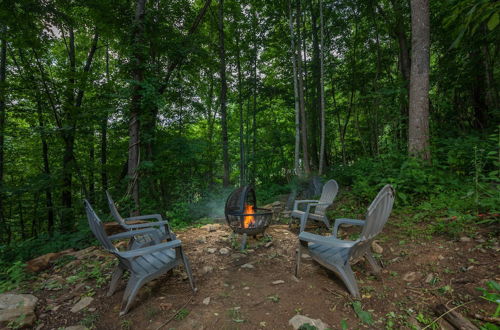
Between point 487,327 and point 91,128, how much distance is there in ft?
26.0

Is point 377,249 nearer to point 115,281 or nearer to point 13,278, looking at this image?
point 115,281

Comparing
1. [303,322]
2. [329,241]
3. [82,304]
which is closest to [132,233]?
[82,304]

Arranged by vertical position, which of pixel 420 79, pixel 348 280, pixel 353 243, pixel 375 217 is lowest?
pixel 348 280

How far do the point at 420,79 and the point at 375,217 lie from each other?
3.89 m

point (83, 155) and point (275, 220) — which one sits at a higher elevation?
point (83, 155)

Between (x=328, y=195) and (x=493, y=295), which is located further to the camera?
(x=328, y=195)

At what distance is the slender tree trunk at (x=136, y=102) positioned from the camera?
4668 mm

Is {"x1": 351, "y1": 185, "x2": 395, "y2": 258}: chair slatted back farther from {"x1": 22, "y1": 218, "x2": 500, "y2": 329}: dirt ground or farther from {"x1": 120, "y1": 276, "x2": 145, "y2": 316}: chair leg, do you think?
{"x1": 120, "y1": 276, "x2": 145, "y2": 316}: chair leg

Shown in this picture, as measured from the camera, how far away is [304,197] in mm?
5902

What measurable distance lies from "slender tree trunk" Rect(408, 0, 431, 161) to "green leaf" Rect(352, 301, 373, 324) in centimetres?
358

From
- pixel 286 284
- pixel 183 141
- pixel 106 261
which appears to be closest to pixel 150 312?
pixel 286 284

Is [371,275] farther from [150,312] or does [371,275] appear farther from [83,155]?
[83,155]

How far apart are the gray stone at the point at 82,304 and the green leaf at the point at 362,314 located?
2496mm

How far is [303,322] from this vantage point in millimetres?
1578
